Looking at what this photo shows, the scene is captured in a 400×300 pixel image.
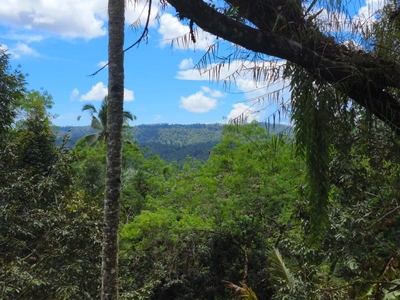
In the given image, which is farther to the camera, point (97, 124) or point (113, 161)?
point (97, 124)

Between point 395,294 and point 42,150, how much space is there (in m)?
7.15

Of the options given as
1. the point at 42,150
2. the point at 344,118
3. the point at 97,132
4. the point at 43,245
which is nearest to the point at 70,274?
the point at 43,245

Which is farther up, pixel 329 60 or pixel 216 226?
pixel 329 60

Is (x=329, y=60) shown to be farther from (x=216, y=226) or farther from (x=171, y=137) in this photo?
(x=171, y=137)

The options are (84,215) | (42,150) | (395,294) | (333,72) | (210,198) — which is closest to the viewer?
(333,72)

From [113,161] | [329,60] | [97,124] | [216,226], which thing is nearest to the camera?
[329,60]

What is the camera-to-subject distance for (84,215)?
585cm

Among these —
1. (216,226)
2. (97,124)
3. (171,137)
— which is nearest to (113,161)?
(216,226)

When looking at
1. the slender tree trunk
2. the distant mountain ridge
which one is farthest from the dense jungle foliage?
the distant mountain ridge

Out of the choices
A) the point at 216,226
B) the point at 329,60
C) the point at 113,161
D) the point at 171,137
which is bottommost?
the point at 216,226

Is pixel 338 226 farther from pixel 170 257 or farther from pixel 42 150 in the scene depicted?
pixel 42 150

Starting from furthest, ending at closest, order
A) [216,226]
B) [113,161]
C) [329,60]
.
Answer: [216,226] < [113,161] < [329,60]

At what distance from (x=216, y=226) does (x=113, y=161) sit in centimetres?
482

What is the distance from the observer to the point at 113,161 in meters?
4.68
